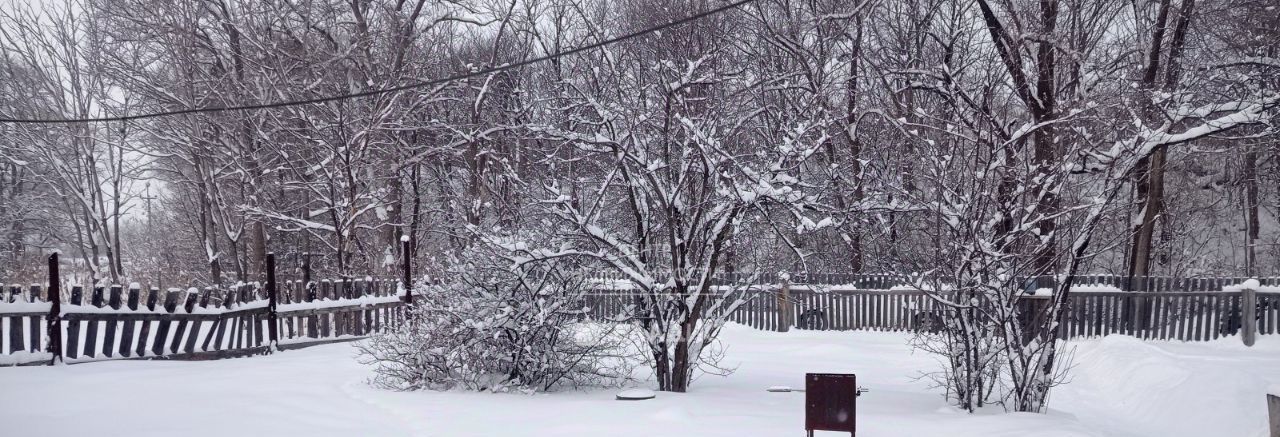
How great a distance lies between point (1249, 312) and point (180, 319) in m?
16.7

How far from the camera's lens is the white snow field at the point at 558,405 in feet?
22.0

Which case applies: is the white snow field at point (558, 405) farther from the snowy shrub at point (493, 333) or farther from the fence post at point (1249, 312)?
the fence post at point (1249, 312)

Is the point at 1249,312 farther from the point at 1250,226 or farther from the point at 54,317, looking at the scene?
the point at 1250,226

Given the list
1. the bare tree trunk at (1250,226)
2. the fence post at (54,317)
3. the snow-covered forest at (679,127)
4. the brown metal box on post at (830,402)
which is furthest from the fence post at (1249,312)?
the fence post at (54,317)

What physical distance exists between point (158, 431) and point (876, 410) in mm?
6015

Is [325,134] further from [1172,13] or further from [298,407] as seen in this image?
[1172,13]

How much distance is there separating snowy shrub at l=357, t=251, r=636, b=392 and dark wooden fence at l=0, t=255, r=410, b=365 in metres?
1.10

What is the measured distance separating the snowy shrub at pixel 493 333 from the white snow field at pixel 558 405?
0.34 m

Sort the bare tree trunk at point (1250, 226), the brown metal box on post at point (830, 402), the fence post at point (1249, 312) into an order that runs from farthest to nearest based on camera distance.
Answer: the bare tree trunk at point (1250, 226), the fence post at point (1249, 312), the brown metal box on post at point (830, 402)

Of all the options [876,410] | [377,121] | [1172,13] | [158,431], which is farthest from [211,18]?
[1172,13]

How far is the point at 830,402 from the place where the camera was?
20.4 ft

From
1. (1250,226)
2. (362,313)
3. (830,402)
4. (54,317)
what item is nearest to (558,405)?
(830,402)

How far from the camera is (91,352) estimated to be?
1016cm

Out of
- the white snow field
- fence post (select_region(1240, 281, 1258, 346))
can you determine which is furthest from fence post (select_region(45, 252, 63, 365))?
fence post (select_region(1240, 281, 1258, 346))
